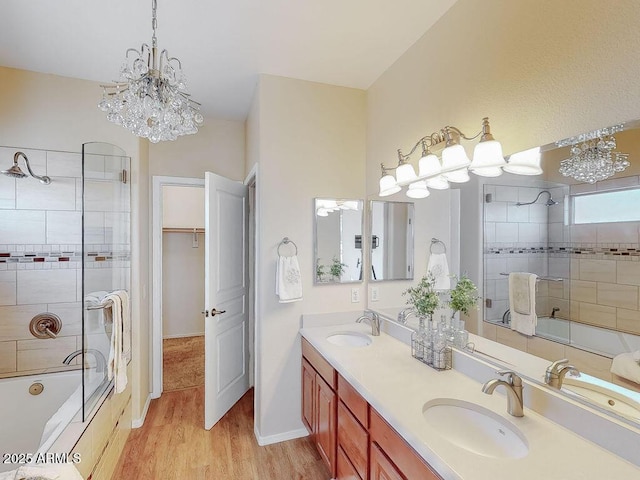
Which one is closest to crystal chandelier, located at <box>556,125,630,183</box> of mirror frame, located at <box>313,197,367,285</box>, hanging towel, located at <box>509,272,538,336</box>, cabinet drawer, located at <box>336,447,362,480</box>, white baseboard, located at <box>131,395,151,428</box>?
hanging towel, located at <box>509,272,538,336</box>

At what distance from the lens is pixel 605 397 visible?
104 cm

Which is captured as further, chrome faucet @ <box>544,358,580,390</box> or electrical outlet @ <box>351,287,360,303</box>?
electrical outlet @ <box>351,287,360,303</box>

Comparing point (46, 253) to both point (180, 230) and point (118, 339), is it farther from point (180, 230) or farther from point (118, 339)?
point (180, 230)

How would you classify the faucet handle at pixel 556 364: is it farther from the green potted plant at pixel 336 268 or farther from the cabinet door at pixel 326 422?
the green potted plant at pixel 336 268

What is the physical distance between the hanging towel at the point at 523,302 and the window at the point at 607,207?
31 cm

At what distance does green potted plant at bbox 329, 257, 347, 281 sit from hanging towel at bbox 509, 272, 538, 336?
127cm

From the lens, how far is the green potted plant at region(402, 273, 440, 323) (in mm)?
1771

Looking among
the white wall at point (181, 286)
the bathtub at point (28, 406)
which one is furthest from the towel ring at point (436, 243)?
the white wall at point (181, 286)

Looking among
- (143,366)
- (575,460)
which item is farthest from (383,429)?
(143,366)

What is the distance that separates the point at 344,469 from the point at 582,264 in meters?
1.48

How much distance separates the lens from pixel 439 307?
69.8 inches

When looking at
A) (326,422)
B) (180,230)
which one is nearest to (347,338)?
(326,422)

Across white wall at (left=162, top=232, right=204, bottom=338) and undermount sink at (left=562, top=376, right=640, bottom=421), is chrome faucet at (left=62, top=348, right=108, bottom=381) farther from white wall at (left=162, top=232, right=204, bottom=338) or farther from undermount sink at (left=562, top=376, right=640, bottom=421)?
white wall at (left=162, top=232, right=204, bottom=338)

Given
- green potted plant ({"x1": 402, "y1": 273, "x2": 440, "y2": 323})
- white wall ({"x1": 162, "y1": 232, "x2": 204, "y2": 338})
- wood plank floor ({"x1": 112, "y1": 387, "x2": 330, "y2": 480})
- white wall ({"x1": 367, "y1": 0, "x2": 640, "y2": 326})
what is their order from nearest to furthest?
white wall ({"x1": 367, "y1": 0, "x2": 640, "y2": 326}) < green potted plant ({"x1": 402, "y1": 273, "x2": 440, "y2": 323}) < wood plank floor ({"x1": 112, "y1": 387, "x2": 330, "y2": 480}) < white wall ({"x1": 162, "y1": 232, "x2": 204, "y2": 338})
